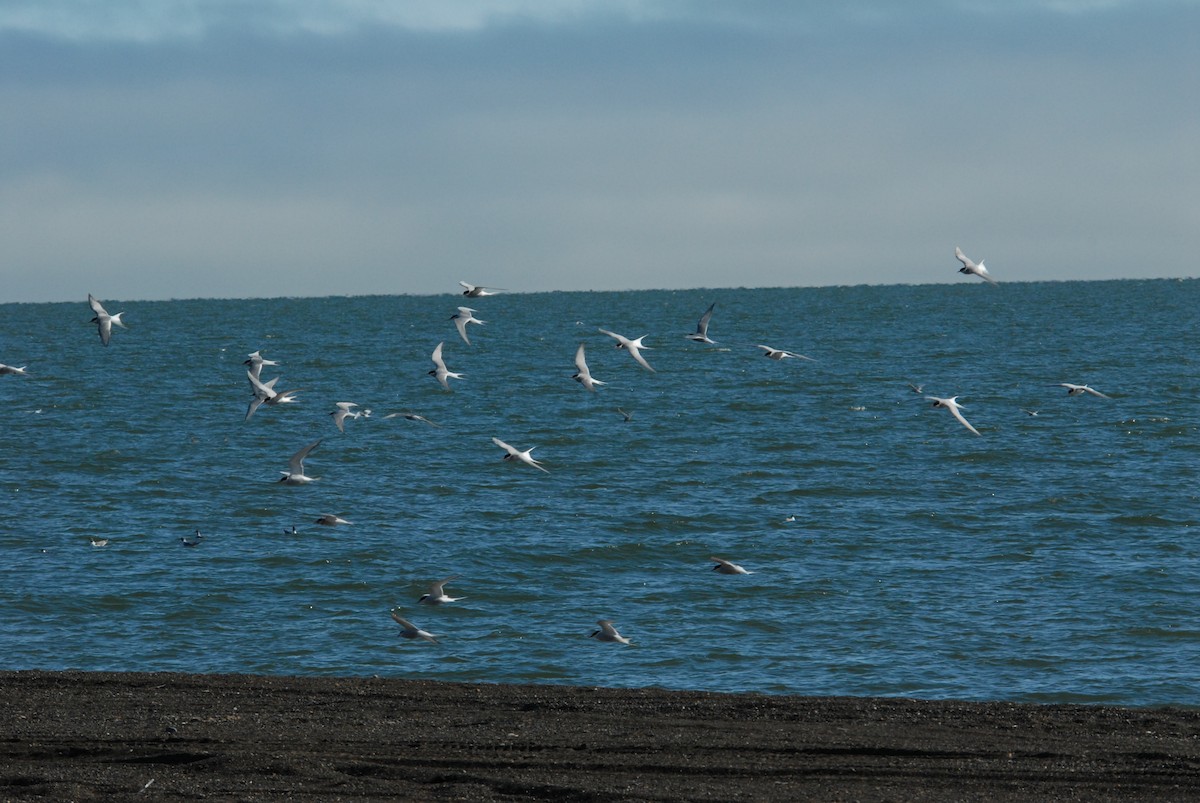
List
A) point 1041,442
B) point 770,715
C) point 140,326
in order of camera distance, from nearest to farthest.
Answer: point 770,715 < point 1041,442 < point 140,326

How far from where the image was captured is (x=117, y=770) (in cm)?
1412

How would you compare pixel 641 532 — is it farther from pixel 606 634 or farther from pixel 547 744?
pixel 547 744

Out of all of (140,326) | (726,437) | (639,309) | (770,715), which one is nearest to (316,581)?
(770,715)

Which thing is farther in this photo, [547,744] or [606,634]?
[606,634]

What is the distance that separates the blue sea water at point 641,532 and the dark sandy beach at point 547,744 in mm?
3793

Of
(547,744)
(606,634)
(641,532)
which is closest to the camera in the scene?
(547,744)

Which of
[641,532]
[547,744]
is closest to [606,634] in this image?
[547,744]

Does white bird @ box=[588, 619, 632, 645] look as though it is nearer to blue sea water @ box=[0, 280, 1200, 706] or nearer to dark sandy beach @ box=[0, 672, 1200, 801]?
blue sea water @ box=[0, 280, 1200, 706]

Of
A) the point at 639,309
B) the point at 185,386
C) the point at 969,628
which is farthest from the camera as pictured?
the point at 639,309

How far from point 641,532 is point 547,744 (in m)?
18.6

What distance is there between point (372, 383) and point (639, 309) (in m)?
86.6

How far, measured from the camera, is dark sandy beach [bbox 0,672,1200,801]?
13625 millimetres

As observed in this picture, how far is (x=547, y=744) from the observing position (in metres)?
15.4

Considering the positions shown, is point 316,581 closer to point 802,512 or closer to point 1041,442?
point 802,512
